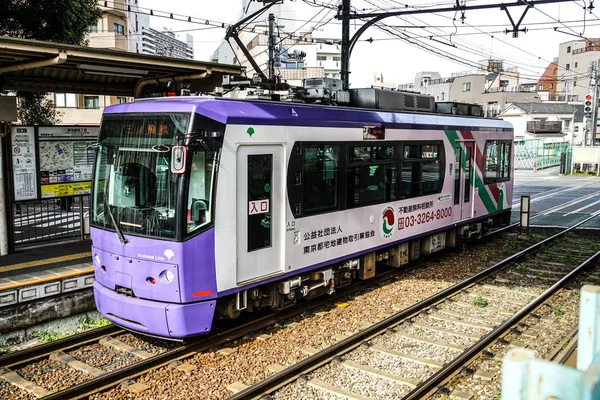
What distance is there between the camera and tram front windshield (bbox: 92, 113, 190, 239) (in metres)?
6.96

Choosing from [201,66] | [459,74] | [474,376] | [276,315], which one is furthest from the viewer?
[459,74]

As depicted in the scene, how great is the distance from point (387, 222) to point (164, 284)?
16.4 feet

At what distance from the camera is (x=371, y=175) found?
9.98 meters

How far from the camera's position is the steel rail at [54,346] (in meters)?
6.96

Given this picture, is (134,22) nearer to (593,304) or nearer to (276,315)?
(276,315)

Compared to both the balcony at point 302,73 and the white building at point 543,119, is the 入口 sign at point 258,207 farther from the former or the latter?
the white building at point 543,119

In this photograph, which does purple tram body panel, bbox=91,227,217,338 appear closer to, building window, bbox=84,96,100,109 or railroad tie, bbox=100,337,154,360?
railroad tie, bbox=100,337,154,360

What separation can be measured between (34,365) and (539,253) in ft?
37.7

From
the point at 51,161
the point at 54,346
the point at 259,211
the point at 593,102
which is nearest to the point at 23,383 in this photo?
the point at 54,346

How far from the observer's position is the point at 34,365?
7.01 m

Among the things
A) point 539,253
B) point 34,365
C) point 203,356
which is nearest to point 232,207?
point 203,356

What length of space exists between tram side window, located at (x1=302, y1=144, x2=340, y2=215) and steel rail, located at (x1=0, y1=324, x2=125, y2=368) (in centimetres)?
340

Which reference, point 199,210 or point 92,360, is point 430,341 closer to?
point 199,210

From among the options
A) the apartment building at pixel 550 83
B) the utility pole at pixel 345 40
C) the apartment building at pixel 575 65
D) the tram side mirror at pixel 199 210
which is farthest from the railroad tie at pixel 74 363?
the apartment building at pixel 550 83
